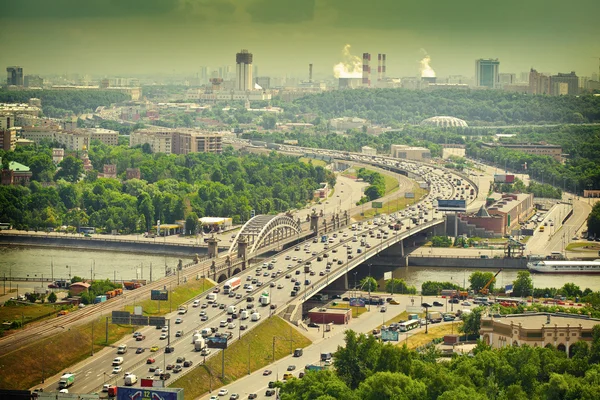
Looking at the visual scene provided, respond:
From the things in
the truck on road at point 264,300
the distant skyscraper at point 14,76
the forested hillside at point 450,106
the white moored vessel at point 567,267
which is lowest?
the white moored vessel at point 567,267

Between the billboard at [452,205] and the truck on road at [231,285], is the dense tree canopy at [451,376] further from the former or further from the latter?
the billboard at [452,205]

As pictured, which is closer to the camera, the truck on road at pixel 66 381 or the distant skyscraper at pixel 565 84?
the truck on road at pixel 66 381

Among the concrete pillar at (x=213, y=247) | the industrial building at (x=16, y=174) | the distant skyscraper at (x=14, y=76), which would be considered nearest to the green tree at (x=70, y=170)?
the industrial building at (x=16, y=174)

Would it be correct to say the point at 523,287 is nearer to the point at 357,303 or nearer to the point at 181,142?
the point at 357,303

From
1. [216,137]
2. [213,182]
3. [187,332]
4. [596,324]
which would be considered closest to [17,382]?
[187,332]

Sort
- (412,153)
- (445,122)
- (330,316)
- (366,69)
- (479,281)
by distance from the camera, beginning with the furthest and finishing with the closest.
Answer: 1. (366,69)
2. (445,122)
3. (412,153)
4. (479,281)
5. (330,316)

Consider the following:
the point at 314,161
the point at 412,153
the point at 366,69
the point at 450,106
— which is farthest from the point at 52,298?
the point at 366,69

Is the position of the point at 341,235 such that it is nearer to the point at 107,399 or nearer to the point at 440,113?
the point at 107,399

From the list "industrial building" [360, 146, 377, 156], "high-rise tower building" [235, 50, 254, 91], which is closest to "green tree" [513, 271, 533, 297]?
"industrial building" [360, 146, 377, 156]
